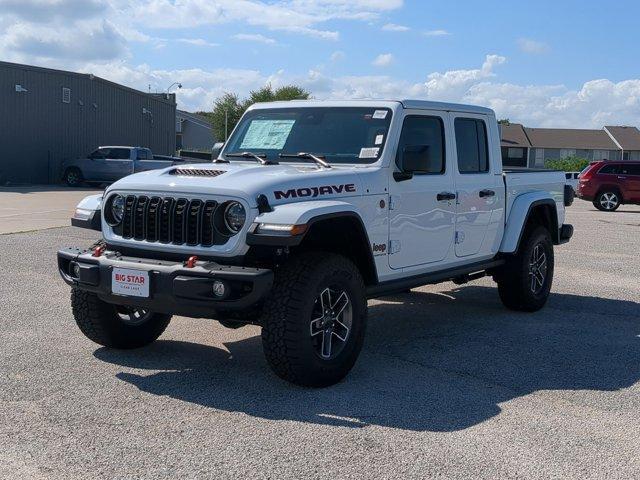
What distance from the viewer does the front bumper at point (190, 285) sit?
507 cm

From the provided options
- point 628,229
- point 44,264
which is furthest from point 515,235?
point 628,229

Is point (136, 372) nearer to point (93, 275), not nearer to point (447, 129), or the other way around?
point (93, 275)

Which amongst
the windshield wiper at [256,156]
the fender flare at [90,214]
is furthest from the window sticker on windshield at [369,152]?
the fender flare at [90,214]

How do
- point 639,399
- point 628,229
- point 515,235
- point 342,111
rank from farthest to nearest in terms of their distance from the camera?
point 628,229 → point 515,235 → point 342,111 → point 639,399

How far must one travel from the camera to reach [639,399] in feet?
18.1

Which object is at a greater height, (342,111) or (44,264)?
(342,111)

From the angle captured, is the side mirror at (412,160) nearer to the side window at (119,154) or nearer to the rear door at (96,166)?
the side window at (119,154)

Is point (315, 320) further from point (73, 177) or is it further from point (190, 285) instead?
point (73, 177)

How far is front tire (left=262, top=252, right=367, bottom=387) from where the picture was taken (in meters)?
5.22

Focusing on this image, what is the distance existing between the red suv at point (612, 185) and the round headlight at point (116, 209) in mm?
21776

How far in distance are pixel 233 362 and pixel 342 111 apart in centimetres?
216

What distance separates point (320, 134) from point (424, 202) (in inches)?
38.8

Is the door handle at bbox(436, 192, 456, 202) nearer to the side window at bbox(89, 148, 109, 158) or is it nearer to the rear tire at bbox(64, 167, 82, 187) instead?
the side window at bbox(89, 148, 109, 158)

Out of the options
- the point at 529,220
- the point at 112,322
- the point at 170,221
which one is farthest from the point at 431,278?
the point at 112,322
